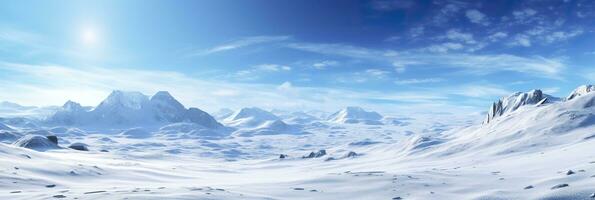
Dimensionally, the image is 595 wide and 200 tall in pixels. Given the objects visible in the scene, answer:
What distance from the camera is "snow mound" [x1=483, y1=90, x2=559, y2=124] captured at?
14462cm

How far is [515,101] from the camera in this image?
15162 cm

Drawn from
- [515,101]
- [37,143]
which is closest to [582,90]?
[515,101]

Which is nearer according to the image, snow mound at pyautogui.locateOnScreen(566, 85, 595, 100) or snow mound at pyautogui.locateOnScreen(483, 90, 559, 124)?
snow mound at pyautogui.locateOnScreen(566, 85, 595, 100)

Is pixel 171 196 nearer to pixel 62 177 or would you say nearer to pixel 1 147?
pixel 62 177

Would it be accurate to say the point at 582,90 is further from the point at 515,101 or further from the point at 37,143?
the point at 37,143

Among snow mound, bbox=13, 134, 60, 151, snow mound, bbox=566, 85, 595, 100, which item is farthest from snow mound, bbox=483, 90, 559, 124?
snow mound, bbox=13, 134, 60, 151

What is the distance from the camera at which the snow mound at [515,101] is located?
474ft

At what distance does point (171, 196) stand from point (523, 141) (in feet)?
232

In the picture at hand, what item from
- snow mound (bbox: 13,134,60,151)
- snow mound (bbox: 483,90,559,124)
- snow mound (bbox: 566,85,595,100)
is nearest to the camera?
snow mound (bbox: 13,134,60,151)

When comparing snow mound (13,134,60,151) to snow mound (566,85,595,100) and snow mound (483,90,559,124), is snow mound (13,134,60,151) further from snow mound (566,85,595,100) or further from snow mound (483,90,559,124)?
snow mound (566,85,595,100)

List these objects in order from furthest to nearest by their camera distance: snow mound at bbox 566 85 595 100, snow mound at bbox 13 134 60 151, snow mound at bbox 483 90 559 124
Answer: snow mound at bbox 483 90 559 124 → snow mound at bbox 566 85 595 100 → snow mound at bbox 13 134 60 151

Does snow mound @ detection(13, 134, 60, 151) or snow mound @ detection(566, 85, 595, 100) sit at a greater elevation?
snow mound @ detection(566, 85, 595, 100)

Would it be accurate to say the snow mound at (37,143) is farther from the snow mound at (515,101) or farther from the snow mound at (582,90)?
the snow mound at (582,90)

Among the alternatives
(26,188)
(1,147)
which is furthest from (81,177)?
(1,147)
